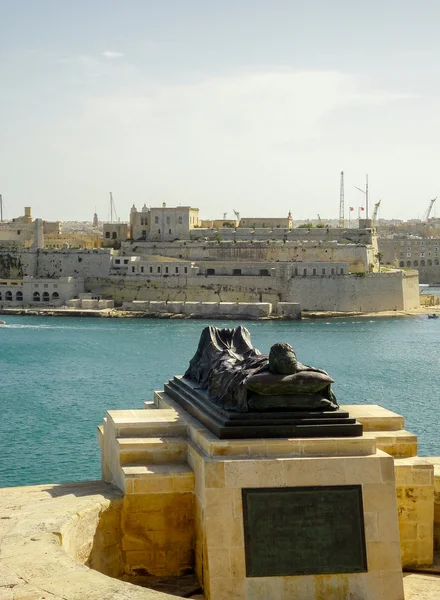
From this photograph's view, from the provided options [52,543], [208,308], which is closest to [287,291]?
[208,308]

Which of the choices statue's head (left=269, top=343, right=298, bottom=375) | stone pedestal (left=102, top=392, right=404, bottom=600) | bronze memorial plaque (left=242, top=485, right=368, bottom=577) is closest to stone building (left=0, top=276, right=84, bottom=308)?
statue's head (left=269, top=343, right=298, bottom=375)

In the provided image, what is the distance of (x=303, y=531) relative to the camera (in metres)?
6.91

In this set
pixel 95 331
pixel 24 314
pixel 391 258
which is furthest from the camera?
pixel 391 258

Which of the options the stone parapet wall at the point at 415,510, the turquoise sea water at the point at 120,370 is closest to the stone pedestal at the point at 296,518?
the stone parapet wall at the point at 415,510

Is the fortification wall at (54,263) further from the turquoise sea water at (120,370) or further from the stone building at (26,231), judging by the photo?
the turquoise sea water at (120,370)

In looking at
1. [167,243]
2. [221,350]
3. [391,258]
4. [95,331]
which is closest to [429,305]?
[167,243]

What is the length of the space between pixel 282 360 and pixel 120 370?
909 inches

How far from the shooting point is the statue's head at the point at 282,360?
23.9ft

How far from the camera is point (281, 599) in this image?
22.2ft

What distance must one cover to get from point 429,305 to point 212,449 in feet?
169

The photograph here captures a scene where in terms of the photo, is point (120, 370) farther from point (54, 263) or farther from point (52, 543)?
point (54, 263)

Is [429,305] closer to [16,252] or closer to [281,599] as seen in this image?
[16,252]

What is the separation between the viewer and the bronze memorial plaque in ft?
22.4

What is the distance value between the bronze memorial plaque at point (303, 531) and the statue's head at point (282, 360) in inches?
32.9
